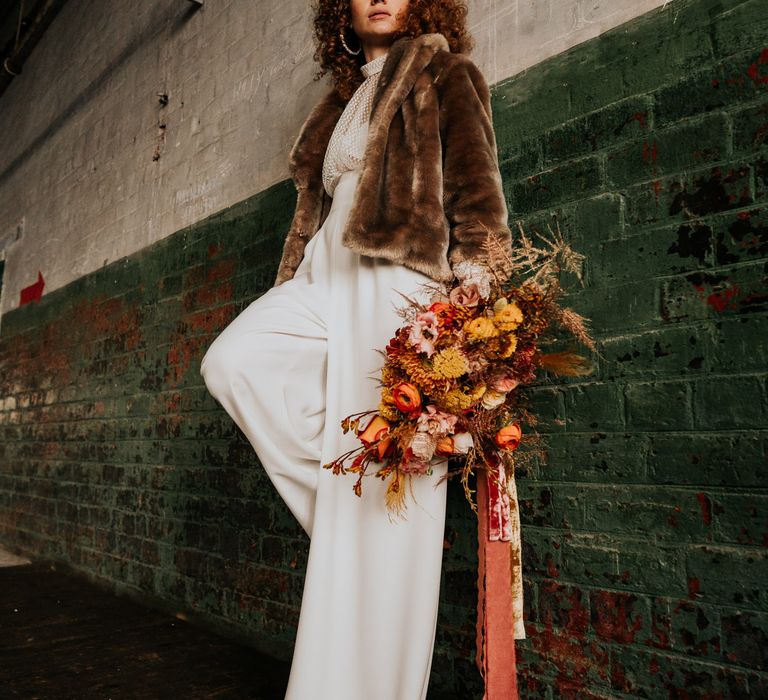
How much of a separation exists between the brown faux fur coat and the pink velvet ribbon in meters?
0.60

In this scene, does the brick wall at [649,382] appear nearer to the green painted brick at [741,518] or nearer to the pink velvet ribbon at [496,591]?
the green painted brick at [741,518]

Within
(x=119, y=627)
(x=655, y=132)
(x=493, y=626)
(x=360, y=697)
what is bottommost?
(x=119, y=627)

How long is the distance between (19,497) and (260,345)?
515 cm

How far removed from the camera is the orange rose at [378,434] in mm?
1645

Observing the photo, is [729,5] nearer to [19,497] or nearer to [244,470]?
[244,470]

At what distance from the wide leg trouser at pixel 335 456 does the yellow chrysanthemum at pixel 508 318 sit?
288mm

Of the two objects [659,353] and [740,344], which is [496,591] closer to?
[659,353]

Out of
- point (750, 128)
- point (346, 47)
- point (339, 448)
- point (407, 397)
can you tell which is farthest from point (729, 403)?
point (346, 47)

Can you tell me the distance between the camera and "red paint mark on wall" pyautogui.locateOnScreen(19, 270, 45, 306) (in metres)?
6.14

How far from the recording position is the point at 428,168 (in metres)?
1.88

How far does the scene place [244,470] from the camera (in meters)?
3.21

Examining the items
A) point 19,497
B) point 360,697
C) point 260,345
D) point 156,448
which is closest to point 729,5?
point 260,345

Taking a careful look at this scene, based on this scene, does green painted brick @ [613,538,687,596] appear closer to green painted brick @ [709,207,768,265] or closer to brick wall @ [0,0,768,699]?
brick wall @ [0,0,768,699]

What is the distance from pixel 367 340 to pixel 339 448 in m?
0.32
